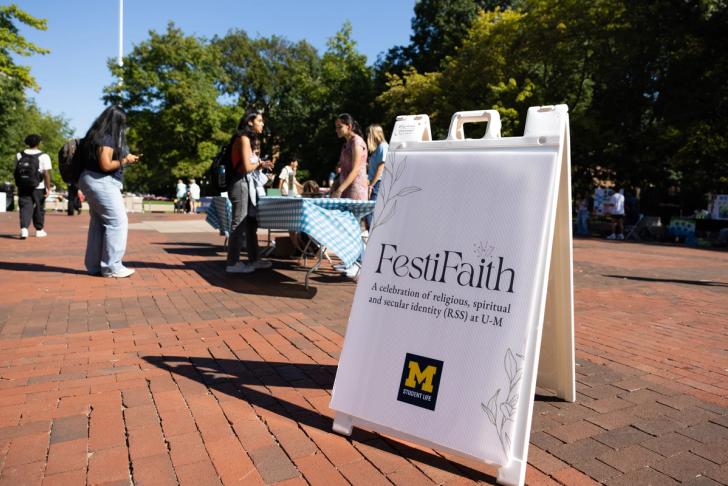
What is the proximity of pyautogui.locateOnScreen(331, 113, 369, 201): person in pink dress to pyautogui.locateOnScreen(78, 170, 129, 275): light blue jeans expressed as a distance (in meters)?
2.47

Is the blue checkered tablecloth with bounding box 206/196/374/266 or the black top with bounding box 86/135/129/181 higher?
the black top with bounding box 86/135/129/181

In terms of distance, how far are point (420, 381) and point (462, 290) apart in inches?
16.2

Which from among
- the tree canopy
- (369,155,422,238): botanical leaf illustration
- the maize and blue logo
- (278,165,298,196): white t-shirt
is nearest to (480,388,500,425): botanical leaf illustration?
the maize and blue logo

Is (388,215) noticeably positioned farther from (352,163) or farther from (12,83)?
(12,83)

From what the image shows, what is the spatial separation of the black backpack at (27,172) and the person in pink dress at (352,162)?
24.4ft

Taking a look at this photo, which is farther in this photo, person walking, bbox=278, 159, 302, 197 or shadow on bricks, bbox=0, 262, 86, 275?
person walking, bbox=278, 159, 302, 197

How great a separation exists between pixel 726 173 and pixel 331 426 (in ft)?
81.9

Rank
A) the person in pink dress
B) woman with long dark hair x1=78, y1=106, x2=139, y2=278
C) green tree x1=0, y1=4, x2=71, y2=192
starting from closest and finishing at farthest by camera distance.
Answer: woman with long dark hair x1=78, y1=106, x2=139, y2=278, the person in pink dress, green tree x1=0, y1=4, x2=71, y2=192

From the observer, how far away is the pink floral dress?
6262 millimetres

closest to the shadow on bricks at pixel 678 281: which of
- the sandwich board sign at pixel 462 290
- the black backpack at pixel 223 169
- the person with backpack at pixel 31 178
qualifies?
the black backpack at pixel 223 169

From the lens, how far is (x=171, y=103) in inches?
1499

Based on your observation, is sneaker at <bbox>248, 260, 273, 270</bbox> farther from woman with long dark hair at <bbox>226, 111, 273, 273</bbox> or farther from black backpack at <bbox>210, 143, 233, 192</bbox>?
black backpack at <bbox>210, 143, 233, 192</bbox>

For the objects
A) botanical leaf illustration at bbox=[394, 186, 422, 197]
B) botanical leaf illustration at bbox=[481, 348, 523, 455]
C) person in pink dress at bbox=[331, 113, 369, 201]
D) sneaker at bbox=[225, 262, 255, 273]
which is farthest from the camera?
sneaker at bbox=[225, 262, 255, 273]

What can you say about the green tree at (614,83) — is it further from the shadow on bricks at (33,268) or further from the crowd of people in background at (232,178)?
the shadow on bricks at (33,268)
